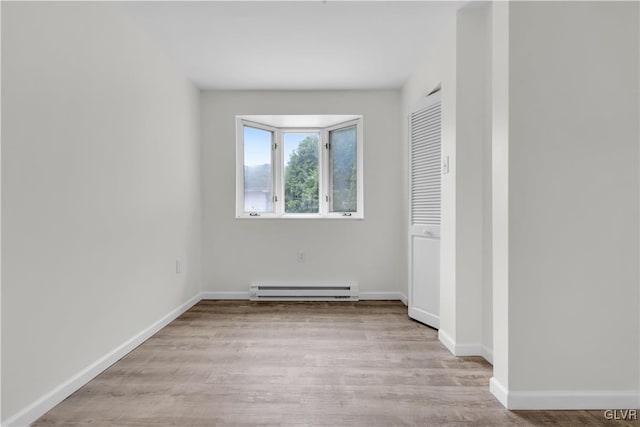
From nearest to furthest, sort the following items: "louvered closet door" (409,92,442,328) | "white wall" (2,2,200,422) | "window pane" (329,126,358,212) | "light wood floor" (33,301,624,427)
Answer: "white wall" (2,2,200,422) → "light wood floor" (33,301,624,427) → "louvered closet door" (409,92,442,328) → "window pane" (329,126,358,212)

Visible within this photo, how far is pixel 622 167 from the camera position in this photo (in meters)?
1.89

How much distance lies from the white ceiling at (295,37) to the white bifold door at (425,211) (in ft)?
1.87

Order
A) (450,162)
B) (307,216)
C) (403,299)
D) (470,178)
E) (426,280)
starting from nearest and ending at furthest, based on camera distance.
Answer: (470,178) → (450,162) → (426,280) → (403,299) → (307,216)

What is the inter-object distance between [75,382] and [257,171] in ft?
9.78

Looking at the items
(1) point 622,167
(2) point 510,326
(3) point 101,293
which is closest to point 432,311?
(2) point 510,326

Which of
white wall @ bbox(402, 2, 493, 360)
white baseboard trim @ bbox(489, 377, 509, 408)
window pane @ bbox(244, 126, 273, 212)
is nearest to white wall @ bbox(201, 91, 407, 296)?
window pane @ bbox(244, 126, 273, 212)

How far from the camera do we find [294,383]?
2.21m

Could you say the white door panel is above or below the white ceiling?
below

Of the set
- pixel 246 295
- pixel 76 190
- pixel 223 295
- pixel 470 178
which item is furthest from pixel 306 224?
pixel 76 190

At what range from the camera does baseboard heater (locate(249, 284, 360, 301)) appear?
4320 millimetres

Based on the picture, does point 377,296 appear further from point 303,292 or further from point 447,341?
point 447,341

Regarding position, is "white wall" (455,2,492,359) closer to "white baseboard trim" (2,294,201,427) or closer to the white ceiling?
the white ceiling

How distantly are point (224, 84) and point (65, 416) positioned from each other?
329 cm

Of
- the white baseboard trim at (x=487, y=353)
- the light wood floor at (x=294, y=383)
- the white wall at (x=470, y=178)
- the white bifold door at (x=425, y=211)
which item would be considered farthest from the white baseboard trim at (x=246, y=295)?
the white baseboard trim at (x=487, y=353)
